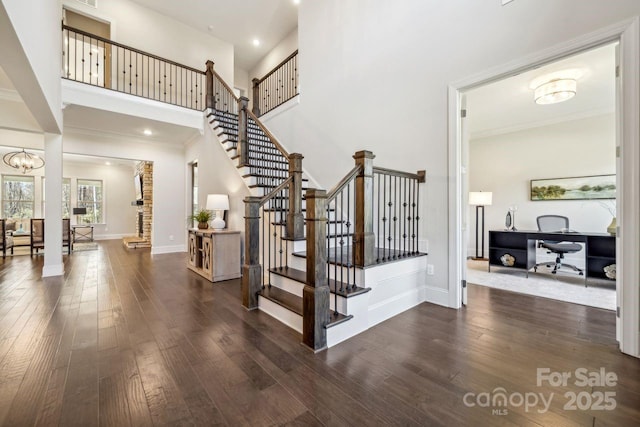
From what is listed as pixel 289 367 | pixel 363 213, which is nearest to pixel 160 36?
pixel 363 213

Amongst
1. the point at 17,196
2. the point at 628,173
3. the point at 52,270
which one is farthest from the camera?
the point at 17,196

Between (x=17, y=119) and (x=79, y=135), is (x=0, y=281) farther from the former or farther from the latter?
(x=79, y=135)

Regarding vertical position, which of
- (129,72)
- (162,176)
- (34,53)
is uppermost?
(129,72)

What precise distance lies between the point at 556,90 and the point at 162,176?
8237mm

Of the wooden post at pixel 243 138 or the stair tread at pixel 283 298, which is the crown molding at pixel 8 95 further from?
the stair tread at pixel 283 298

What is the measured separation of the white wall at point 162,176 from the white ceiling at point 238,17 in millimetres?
3226

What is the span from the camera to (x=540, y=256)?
5715mm

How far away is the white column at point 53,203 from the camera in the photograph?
4.30 meters

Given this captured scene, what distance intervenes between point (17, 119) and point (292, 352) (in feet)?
19.7

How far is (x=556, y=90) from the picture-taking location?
377 centimetres

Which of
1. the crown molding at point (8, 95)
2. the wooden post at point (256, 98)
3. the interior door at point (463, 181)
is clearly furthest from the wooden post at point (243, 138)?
the crown molding at point (8, 95)

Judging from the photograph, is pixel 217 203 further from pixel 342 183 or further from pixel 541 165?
pixel 541 165

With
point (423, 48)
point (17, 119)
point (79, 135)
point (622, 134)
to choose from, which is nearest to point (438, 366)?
point (622, 134)

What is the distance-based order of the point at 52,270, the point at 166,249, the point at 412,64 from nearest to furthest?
the point at 412,64 → the point at 52,270 → the point at 166,249
